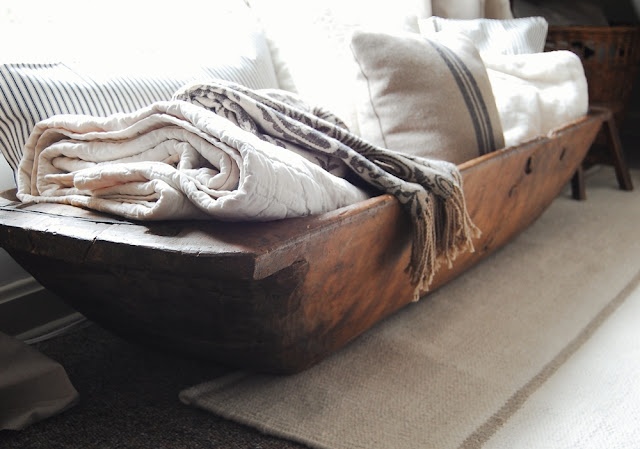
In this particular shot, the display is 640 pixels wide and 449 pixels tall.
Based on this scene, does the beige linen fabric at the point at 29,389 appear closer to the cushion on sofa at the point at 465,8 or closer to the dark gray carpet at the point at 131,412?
the dark gray carpet at the point at 131,412

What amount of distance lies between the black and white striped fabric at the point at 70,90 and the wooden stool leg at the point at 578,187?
1298 millimetres

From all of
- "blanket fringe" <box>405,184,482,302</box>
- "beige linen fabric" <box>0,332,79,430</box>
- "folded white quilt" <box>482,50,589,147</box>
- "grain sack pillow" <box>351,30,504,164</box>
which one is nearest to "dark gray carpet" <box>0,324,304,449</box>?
"beige linen fabric" <box>0,332,79,430</box>

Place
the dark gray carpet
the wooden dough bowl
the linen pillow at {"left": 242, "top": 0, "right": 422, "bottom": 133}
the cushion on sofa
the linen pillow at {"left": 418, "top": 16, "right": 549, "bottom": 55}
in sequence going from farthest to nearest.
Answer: the cushion on sofa, the linen pillow at {"left": 418, "top": 16, "right": 549, "bottom": 55}, the linen pillow at {"left": 242, "top": 0, "right": 422, "bottom": 133}, the dark gray carpet, the wooden dough bowl

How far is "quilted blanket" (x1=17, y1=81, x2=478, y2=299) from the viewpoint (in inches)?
33.9

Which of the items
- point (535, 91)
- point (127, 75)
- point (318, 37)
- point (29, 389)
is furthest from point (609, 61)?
point (29, 389)

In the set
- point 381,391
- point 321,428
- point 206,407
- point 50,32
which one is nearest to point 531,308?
point 381,391

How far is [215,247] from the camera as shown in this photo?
0.80m

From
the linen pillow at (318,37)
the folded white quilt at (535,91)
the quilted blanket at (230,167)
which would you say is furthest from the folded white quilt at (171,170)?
the folded white quilt at (535,91)

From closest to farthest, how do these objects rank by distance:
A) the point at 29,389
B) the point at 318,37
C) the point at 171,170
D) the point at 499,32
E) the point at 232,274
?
the point at 232,274, the point at 171,170, the point at 29,389, the point at 318,37, the point at 499,32

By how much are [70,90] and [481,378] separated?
0.85 m

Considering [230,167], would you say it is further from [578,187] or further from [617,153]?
[617,153]

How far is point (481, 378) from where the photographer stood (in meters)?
1.15

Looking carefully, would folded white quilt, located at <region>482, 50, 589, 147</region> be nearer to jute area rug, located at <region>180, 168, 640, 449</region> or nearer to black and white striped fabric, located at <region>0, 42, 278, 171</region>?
jute area rug, located at <region>180, 168, 640, 449</region>

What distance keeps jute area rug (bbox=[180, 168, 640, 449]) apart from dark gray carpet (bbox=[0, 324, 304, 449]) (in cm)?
3
